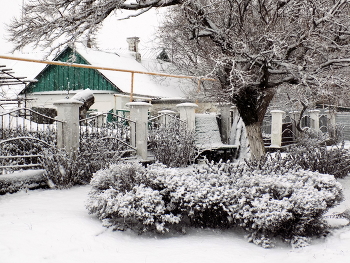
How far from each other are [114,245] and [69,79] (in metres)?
19.6

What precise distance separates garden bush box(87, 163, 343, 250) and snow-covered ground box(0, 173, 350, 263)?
6.3 inches

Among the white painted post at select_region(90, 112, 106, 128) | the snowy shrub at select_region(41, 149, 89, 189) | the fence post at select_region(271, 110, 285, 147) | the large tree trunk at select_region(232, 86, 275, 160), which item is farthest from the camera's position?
the fence post at select_region(271, 110, 285, 147)

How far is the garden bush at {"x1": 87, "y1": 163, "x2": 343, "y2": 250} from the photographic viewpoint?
14.6 ft

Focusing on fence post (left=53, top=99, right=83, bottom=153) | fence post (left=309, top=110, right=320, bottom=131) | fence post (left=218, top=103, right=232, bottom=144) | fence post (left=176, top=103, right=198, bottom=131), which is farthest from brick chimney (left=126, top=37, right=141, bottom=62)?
fence post (left=53, top=99, right=83, bottom=153)

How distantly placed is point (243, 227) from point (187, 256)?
120cm

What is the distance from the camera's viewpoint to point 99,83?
20859mm

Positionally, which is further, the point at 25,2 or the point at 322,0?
the point at 25,2

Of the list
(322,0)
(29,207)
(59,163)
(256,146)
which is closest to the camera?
(29,207)

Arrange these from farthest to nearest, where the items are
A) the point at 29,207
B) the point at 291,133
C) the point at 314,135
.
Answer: the point at 291,133 < the point at 314,135 < the point at 29,207

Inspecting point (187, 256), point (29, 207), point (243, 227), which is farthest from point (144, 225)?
point (29, 207)

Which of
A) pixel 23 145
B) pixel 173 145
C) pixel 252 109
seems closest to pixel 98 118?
pixel 173 145

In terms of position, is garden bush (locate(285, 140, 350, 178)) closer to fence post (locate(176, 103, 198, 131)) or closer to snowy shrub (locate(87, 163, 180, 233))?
fence post (locate(176, 103, 198, 131))

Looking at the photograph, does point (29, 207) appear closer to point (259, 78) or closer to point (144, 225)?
point (144, 225)

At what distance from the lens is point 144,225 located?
4.58 metres
